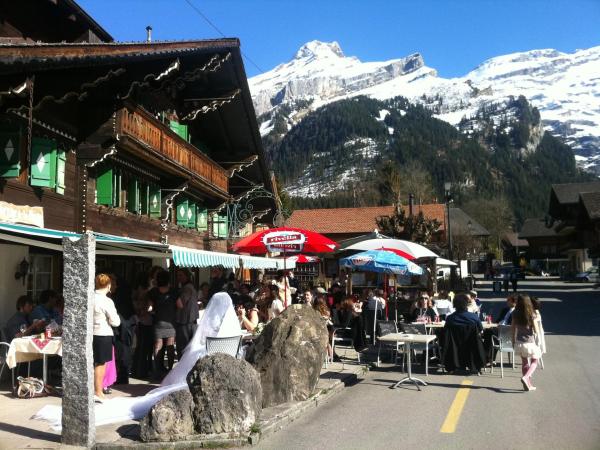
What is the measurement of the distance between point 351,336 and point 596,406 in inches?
242

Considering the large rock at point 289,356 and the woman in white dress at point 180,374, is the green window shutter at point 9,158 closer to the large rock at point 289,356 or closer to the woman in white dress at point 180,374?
the woman in white dress at point 180,374

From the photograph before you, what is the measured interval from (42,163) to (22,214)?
1218 mm

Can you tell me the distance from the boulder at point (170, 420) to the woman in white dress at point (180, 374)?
1063 millimetres

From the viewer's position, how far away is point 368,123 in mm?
168500

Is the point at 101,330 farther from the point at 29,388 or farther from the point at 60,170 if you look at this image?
the point at 60,170

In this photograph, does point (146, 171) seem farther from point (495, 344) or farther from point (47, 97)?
point (495, 344)

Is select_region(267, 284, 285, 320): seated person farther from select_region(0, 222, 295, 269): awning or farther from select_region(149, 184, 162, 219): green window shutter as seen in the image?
select_region(149, 184, 162, 219): green window shutter

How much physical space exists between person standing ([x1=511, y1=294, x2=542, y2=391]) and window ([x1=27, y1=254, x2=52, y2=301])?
942cm

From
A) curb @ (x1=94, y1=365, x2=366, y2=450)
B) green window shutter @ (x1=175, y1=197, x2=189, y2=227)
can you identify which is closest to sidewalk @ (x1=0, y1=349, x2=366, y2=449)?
curb @ (x1=94, y1=365, x2=366, y2=450)

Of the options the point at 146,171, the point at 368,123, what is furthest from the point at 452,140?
the point at 146,171

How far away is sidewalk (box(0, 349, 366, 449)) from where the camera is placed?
6719 mm

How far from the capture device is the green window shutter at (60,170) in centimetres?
1353

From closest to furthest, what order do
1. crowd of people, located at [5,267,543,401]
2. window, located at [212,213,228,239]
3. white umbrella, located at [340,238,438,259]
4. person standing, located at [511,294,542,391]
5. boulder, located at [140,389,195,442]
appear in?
boulder, located at [140,389,195,442]
crowd of people, located at [5,267,543,401]
person standing, located at [511,294,542,391]
white umbrella, located at [340,238,438,259]
window, located at [212,213,228,239]

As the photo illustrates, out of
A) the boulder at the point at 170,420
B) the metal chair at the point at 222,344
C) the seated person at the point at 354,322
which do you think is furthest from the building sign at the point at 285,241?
the boulder at the point at 170,420
